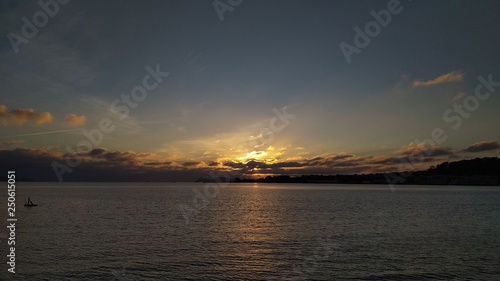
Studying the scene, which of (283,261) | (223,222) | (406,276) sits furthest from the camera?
(223,222)

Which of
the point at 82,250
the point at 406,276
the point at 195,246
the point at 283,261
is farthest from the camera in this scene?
the point at 195,246

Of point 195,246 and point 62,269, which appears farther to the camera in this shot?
point 195,246

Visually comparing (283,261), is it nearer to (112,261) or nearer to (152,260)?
(152,260)

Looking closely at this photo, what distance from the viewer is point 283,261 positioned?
41.8 metres

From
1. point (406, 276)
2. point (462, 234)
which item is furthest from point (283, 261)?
point (462, 234)

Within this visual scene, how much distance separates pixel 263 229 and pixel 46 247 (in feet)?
113

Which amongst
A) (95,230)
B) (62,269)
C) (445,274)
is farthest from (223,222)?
(445,274)

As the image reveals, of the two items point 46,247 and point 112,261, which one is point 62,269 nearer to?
point 112,261

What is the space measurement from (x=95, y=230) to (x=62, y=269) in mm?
28250

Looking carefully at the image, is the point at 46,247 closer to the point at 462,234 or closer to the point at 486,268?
Result: the point at 486,268

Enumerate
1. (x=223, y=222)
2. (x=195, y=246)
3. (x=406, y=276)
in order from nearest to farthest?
1. (x=406, y=276)
2. (x=195, y=246)
3. (x=223, y=222)

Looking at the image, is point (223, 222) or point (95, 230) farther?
point (223, 222)

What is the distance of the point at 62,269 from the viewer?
124ft

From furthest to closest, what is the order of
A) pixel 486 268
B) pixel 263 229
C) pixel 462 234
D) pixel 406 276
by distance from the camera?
1. pixel 263 229
2. pixel 462 234
3. pixel 486 268
4. pixel 406 276
